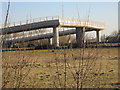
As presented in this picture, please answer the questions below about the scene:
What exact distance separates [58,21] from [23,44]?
27695 millimetres

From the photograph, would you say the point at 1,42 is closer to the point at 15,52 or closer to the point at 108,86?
the point at 15,52

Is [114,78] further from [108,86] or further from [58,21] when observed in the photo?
[58,21]

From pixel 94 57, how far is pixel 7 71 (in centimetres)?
178

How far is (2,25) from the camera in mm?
3246

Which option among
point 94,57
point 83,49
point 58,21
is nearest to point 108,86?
point 94,57

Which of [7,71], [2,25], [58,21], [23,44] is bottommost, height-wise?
[7,71]

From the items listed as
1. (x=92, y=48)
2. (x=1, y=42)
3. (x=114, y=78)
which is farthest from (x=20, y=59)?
(x=114, y=78)

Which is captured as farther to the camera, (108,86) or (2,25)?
(108,86)

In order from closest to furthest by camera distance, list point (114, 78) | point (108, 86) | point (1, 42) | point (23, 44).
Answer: point (1, 42), point (23, 44), point (108, 86), point (114, 78)

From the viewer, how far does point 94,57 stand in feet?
12.5

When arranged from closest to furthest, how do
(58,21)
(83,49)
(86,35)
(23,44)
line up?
(83,49), (23,44), (86,35), (58,21)

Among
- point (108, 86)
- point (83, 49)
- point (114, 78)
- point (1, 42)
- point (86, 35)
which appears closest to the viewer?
point (1, 42)

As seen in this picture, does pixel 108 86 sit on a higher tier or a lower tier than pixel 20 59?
lower

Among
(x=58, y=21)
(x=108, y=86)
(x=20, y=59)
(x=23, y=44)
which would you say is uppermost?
(x=58, y=21)
